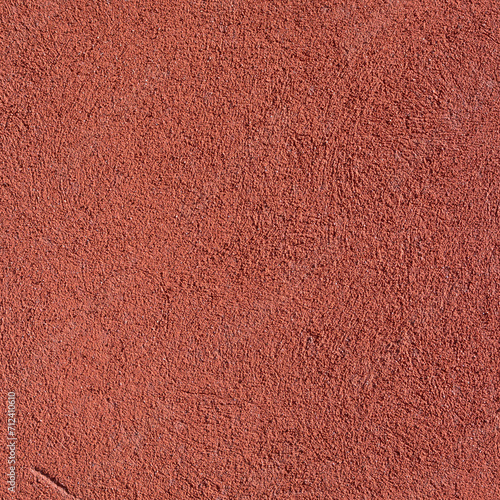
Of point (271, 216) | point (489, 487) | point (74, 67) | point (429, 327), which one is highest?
point (74, 67)

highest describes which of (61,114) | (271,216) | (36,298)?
(61,114)

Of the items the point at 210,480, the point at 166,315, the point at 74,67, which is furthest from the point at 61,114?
the point at 210,480

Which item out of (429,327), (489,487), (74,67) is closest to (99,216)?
(74,67)

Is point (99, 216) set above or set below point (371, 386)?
above

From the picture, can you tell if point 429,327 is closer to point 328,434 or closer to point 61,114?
point 328,434

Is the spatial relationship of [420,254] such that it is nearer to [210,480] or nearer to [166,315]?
[166,315]

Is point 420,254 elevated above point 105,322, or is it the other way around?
point 420,254
